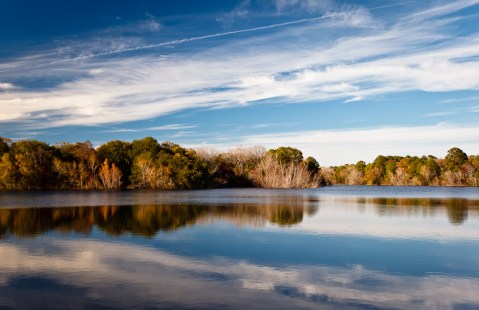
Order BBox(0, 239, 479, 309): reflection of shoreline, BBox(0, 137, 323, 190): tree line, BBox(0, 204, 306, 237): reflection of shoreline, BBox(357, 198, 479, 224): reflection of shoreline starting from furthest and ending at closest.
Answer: BBox(0, 137, 323, 190): tree line < BBox(357, 198, 479, 224): reflection of shoreline < BBox(0, 204, 306, 237): reflection of shoreline < BBox(0, 239, 479, 309): reflection of shoreline

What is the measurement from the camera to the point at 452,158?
108188 millimetres

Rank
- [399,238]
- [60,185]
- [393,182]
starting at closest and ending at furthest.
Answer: [399,238] < [60,185] < [393,182]

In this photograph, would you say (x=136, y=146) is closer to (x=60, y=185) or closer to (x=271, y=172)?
(x=60, y=185)

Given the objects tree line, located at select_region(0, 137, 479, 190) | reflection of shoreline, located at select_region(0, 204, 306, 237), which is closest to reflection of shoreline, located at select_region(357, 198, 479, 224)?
reflection of shoreline, located at select_region(0, 204, 306, 237)

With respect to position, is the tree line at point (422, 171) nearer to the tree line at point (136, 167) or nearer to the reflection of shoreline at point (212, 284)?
the tree line at point (136, 167)

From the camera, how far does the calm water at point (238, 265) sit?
8.77 meters

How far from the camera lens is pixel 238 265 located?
39.1ft

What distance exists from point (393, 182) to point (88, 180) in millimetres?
82642

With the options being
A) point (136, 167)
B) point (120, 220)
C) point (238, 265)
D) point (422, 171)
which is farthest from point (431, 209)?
point (422, 171)

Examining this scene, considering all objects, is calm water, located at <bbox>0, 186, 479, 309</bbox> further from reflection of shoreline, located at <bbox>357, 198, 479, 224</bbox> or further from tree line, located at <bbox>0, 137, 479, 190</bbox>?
tree line, located at <bbox>0, 137, 479, 190</bbox>

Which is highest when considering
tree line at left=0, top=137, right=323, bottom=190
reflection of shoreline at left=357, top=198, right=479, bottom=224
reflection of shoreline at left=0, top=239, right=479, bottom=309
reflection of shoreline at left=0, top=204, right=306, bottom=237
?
tree line at left=0, top=137, right=323, bottom=190

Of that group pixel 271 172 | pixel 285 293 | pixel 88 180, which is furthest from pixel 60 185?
pixel 285 293

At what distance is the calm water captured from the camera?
28.8 ft

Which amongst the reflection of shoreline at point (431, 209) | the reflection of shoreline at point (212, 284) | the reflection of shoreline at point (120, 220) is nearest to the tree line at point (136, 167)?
the reflection of shoreline at point (431, 209)
